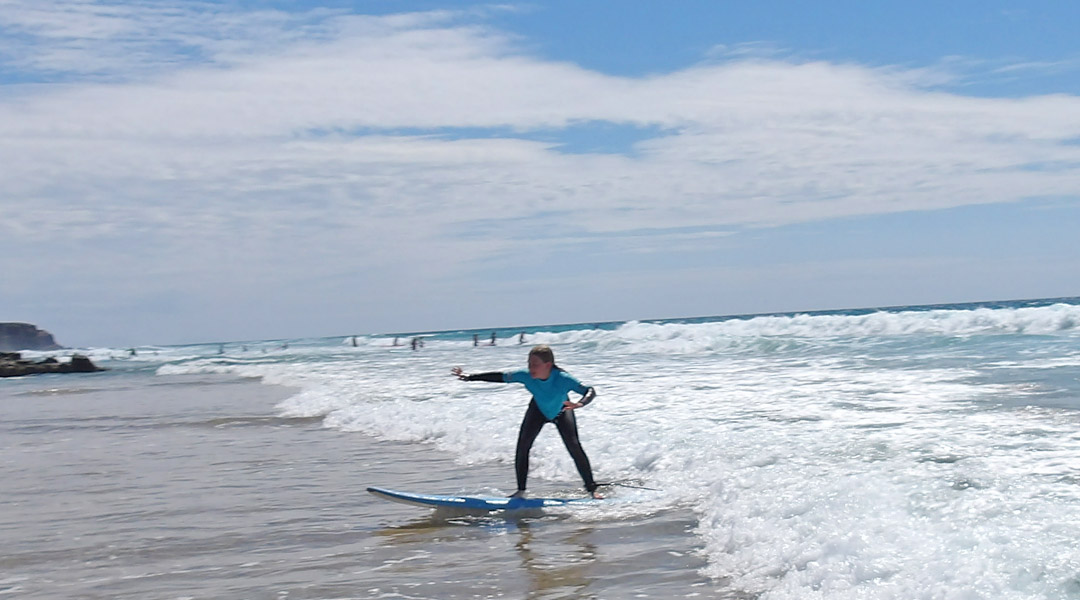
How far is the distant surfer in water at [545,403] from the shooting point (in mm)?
9000

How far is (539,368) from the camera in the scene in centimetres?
900

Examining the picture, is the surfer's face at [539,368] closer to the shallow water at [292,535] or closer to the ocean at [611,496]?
the ocean at [611,496]

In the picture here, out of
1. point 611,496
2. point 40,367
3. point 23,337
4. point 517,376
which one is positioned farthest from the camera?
point 23,337

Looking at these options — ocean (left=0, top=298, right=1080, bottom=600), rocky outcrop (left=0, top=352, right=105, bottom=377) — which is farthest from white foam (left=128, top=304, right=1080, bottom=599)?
rocky outcrop (left=0, top=352, right=105, bottom=377)

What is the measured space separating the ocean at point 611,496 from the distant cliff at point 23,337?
15626cm

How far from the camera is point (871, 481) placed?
8.02 m

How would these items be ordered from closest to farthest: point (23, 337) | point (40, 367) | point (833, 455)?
1. point (833, 455)
2. point (40, 367)
3. point (23, 337)

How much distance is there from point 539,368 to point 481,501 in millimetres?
1274

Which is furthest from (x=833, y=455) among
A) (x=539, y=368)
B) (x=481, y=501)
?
(x=481, y=501)

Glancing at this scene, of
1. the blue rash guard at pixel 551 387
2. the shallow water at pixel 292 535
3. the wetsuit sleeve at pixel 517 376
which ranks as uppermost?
the wetsuit sleeve at pixel 517 376

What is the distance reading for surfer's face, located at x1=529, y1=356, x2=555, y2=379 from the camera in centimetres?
897

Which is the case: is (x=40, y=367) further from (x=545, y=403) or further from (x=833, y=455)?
(x=833, y=455)

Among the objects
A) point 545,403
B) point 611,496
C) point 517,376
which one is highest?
point 517,376

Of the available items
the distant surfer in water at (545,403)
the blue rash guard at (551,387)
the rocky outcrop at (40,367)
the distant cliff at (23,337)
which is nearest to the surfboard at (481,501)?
the distant surfer in water at (545,403)
